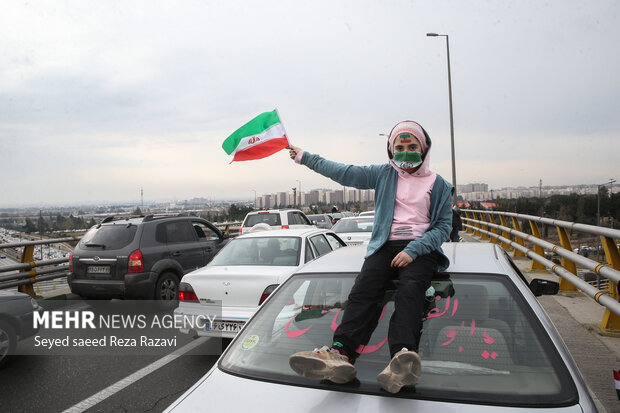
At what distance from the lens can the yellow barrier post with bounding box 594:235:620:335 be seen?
5047 mm

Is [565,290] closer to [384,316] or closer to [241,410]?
[384,316]

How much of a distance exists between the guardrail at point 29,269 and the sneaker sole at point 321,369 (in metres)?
8.06

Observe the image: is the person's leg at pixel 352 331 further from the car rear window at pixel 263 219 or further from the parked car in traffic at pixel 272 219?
the car rear window at pixel 263 219

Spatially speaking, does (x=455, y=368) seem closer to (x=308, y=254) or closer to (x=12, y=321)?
(x=308, y=254)

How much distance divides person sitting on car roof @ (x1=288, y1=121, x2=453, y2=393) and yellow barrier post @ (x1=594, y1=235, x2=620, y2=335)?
2.94 metres

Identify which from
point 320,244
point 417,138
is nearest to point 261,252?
point 320,244

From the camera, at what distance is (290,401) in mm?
1993

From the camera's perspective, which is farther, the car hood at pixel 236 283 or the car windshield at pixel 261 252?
the car windshield at pixel 261 252

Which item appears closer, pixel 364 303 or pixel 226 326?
pixel 364 303

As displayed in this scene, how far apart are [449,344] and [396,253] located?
2.41 ft

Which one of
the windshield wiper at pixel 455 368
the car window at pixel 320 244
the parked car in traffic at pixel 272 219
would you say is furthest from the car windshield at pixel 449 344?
the parked car in traffic at pixel 272 219

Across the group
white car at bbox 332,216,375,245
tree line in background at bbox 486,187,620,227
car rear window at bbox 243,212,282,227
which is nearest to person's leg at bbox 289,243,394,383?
tree line in background at bbox 486,187,620,227

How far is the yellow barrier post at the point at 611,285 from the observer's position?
5047 mm

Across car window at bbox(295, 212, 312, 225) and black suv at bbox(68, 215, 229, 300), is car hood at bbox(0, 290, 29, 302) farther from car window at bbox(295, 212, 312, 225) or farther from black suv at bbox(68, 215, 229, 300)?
car window at bbox(295, 212, 312, 225)
